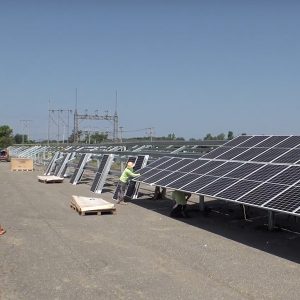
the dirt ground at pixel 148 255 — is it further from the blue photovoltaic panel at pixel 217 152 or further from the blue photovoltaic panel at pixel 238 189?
the blue photovoltaic panel at pixel 217 152

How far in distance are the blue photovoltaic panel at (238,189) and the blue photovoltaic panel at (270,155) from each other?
1.94 meters

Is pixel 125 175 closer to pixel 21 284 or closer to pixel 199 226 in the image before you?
pixel 199 226

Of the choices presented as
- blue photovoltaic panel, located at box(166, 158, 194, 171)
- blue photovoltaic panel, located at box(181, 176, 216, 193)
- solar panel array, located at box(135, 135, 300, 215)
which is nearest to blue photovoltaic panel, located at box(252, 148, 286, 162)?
solar panel array, located at box(135, 135, 300, 215)

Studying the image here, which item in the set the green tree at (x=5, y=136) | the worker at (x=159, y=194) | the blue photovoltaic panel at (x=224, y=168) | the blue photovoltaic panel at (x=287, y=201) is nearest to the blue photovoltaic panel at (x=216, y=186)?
the blue photovoltaic panel at (x=224, y=168)

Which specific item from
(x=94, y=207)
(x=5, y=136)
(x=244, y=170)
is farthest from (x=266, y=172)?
(x=5, y=136)

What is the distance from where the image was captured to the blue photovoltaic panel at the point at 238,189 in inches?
444

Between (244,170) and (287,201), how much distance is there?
11.6 feet

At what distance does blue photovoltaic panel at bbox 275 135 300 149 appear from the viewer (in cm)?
1468

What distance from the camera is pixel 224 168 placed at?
14.2 metres

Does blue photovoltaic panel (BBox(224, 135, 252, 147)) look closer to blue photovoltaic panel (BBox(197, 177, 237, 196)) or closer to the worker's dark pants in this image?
the worker's dark pants

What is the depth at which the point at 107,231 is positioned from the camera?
12578 mm

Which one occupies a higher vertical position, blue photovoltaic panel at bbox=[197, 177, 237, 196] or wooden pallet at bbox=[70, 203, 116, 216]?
blue photovoltaic panel at bbox=[197, 177, 237, 196]

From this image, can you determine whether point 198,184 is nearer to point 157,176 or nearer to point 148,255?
point 157,176

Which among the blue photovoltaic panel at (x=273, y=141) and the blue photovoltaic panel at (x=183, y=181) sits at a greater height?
the blue photovoltaic panel at (x=273, y=141)
